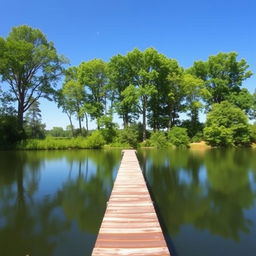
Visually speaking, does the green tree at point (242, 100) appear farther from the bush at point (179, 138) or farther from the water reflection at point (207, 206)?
the water reflection at point (207, 206)

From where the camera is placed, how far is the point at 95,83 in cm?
3416

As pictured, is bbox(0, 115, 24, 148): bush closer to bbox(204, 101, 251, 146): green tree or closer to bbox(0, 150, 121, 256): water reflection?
bbox(0, 150, 121, 256): water reflection

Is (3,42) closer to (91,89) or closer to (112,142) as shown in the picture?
(91,89)

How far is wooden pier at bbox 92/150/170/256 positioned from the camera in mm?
→ 3682

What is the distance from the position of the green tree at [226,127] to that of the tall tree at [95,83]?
44.0 feet

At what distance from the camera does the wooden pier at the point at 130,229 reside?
3.68 m

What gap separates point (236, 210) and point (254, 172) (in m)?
6.96

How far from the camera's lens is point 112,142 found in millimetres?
31078

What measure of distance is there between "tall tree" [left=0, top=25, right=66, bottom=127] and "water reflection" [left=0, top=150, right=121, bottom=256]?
62.3 feet

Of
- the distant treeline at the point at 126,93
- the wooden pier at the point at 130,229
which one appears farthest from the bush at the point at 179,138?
the wooden pier at the point at 130,229

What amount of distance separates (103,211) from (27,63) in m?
27.1

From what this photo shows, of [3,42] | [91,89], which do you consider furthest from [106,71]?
[3,42]

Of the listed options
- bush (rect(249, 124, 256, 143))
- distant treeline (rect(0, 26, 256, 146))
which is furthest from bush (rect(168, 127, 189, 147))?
bush (rect(249, 124, 256, 143))

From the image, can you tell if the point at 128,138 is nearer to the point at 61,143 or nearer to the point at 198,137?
the point at 61,143
